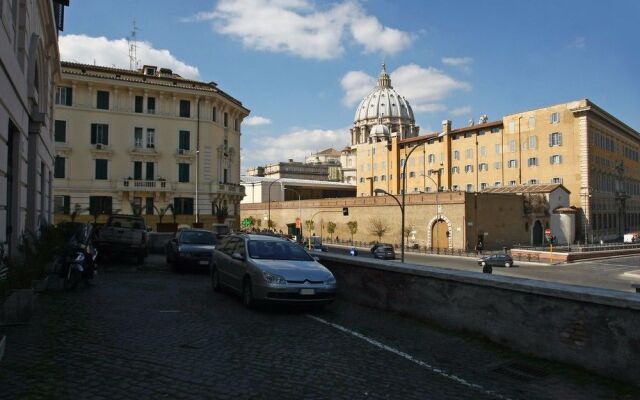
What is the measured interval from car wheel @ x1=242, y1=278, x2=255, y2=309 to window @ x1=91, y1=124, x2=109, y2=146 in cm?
4112

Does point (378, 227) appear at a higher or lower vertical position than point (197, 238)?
lower

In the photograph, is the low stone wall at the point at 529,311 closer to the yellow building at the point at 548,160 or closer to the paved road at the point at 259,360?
the paved road at the point at 259,360

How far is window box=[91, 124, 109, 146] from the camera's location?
4616 cm

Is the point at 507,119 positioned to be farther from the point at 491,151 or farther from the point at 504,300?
the point at 504,300

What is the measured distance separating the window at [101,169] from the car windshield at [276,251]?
40.0 metres

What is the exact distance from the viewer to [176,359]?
614cm

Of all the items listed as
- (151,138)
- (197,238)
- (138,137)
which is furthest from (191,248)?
(151,138)

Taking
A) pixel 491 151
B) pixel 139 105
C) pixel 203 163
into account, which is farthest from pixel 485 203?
pixel 139 105

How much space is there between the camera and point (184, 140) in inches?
1957

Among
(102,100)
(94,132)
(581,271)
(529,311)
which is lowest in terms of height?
(581,271)

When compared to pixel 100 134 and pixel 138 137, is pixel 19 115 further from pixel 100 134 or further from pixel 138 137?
pixel 138 137

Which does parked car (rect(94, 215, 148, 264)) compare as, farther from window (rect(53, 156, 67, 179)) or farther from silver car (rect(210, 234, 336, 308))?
window (rect(53, 156, 67, 179))

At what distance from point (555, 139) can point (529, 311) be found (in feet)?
243

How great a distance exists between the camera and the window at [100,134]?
46.2 metres
